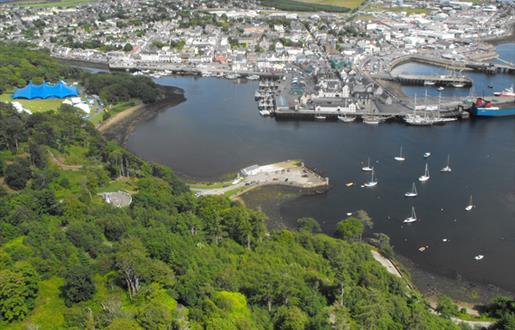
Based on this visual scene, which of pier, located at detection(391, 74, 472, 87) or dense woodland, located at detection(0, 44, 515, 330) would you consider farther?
pier, located at detection(391, 74, 472, 87)

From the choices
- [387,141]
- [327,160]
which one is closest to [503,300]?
[327,160]

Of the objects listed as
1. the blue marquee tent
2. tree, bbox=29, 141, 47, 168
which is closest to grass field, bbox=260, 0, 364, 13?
the blue marquee tent

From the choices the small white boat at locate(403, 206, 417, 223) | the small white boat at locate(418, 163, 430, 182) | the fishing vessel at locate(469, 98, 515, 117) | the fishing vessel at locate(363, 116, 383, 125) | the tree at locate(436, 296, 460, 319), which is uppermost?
the fishing vessel at locate(469, 98, 515, 117)

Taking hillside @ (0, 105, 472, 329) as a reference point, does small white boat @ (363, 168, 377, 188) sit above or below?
below

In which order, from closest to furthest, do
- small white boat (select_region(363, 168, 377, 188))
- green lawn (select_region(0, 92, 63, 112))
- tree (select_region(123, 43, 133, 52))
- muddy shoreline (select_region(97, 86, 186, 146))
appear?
1. small white boat (select_region(363, 168, 377, 188))
2. muddy shoreline (select_region(97, 86, 186, 146))
3. green lawn (select_region(0, 92, 63, 112))
4. tree (select_region(123, 43, 133, 52))

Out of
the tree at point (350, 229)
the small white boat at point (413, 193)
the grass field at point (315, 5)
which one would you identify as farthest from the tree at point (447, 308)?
the grass field at point (315, 5)

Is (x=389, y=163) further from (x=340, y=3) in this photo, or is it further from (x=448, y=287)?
(x=340, y=3)

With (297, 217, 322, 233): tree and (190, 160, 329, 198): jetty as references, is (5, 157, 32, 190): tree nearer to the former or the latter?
(190, 160, 329, 198): jetty
